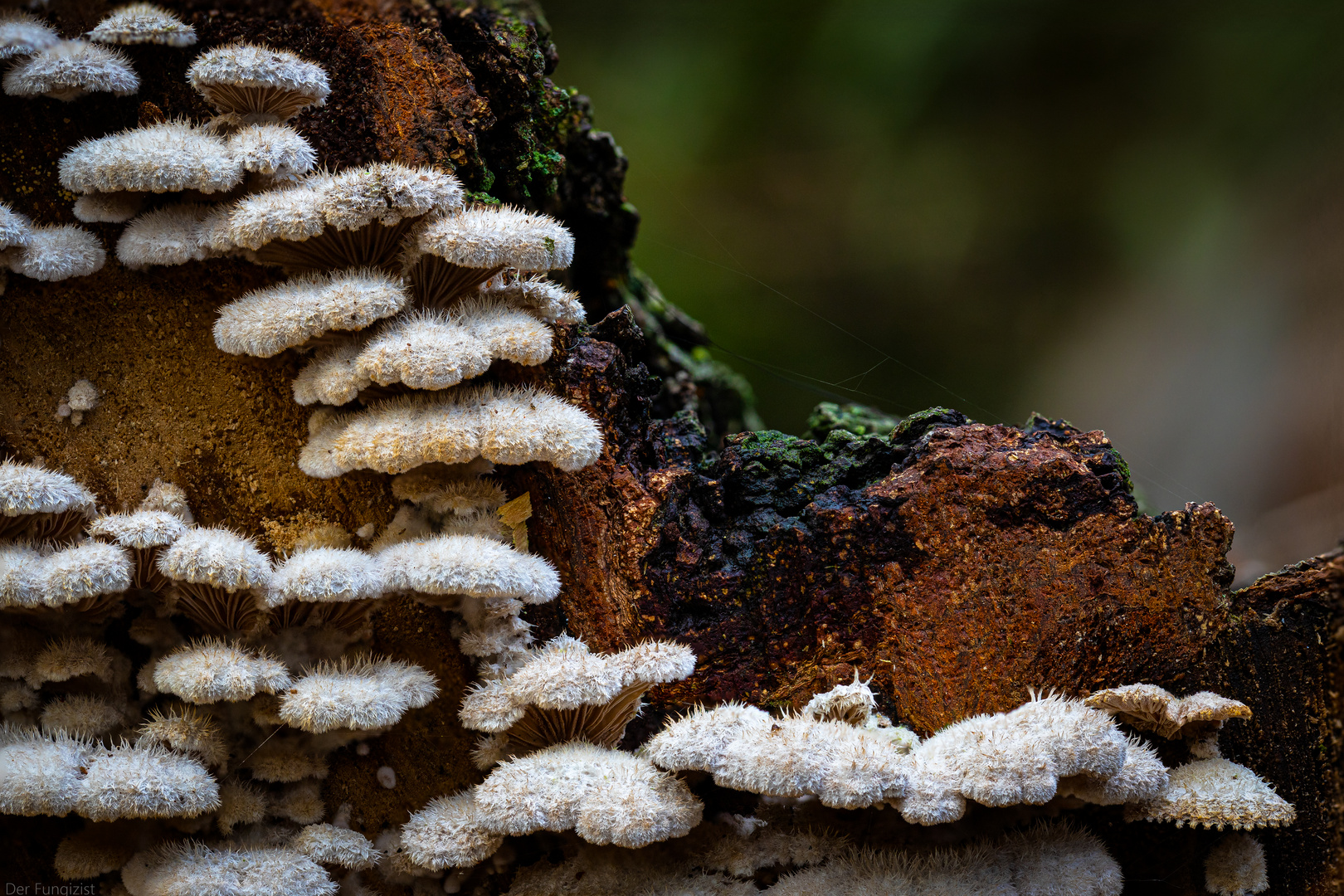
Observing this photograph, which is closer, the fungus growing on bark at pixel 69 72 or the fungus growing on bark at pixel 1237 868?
the fungus growing on bark at pixel 1237 868

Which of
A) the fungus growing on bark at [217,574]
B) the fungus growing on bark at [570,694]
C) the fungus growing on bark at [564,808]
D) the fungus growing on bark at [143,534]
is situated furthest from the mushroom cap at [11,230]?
the fungus growing on bark at [564,808]

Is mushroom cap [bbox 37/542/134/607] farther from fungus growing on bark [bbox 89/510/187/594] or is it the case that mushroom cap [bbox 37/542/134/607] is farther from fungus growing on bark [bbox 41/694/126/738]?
fungus growing on bark [bbox 41/694/126/738]

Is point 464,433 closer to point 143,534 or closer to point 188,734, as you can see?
point 143,534

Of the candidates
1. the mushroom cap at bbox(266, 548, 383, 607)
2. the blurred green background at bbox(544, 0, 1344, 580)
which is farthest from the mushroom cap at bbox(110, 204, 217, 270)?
the blurred green background at bbox(544, 0, 1344, 580)

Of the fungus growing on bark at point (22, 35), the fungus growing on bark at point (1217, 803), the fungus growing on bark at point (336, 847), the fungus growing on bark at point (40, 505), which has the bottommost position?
the fungus growing on bark at point (336, 847)

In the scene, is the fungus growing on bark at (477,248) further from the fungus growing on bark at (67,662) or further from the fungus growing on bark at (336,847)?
the fungus growing on bark at (336,847)

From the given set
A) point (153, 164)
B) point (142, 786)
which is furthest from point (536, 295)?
point (142, 786)
